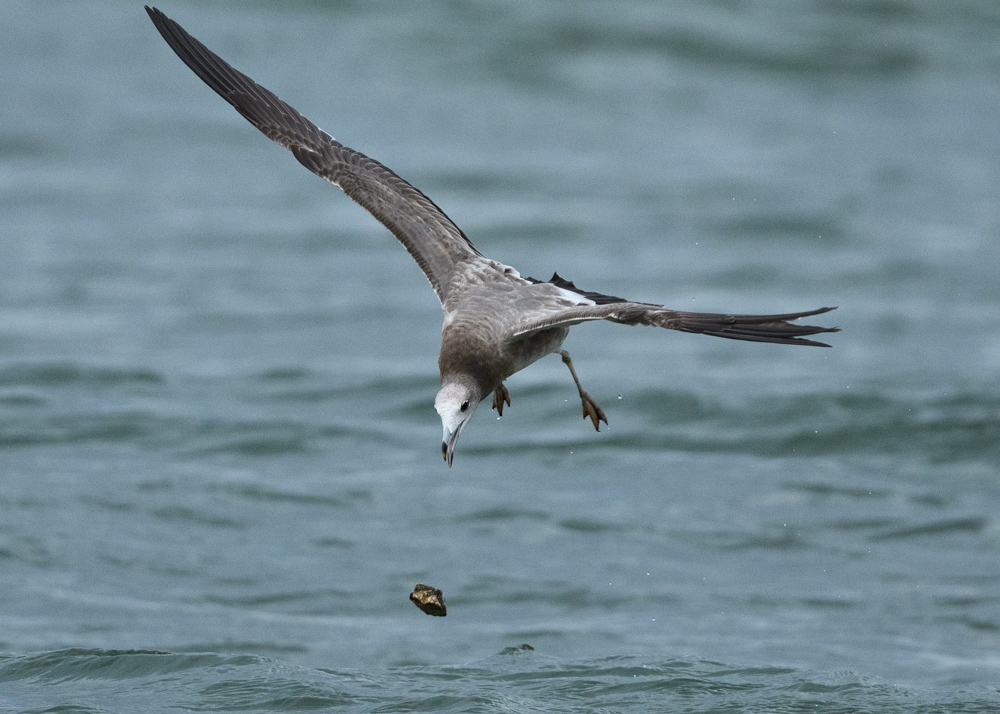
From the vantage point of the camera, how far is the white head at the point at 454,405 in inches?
326

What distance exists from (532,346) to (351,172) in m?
2.15

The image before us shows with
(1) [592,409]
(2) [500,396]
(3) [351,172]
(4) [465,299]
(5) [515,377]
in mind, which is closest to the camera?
(4) [465,299]

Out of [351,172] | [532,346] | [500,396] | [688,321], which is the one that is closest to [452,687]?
[500,396]

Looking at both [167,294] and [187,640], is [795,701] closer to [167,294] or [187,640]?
[187,640]

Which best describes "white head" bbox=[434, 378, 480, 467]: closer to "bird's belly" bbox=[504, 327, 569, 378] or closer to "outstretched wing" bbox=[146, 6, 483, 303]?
"bird's belly" bbox=[504, 327, 569, 378]

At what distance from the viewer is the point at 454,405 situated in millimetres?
8414

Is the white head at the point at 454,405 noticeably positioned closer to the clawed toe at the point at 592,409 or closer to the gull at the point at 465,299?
the gull at the point at 465,299

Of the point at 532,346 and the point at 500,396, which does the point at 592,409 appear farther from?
the point at 532,346

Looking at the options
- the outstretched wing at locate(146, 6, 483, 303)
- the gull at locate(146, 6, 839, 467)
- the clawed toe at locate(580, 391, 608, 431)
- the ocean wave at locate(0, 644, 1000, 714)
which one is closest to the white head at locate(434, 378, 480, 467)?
the gull at locate(146, 6, 839, 467)

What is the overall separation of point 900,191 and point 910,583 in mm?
11294

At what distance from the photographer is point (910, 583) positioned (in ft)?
43.7

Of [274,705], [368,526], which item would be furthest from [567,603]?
[274,705]

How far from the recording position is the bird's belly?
8922 mm

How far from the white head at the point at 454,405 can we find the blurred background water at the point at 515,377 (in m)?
2.40
